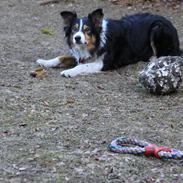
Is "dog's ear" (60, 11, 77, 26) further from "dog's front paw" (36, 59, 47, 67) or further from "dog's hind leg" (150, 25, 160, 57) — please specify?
"dog's hind leg" (150, 25, 160, 57)

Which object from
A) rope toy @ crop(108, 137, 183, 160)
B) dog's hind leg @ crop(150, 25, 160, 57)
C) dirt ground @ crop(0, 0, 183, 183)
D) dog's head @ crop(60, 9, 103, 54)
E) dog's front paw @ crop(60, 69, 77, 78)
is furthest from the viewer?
dog's hind leg @ crop(150, 25, 160, 57)

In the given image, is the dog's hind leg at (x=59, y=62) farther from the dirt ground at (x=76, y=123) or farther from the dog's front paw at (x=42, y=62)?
the dirt ground at (x=76, y=123)

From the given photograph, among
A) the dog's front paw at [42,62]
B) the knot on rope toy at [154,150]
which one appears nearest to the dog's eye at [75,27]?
the dog's front paw at [42,62]

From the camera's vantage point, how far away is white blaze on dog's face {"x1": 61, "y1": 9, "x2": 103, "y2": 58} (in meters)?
8.18

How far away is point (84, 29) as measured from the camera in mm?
8172

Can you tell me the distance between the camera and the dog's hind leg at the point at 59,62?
8.36m

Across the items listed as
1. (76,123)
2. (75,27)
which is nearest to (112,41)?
(75,27)

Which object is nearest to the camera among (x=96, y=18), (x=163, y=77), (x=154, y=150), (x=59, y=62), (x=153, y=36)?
(x=154, y=150)

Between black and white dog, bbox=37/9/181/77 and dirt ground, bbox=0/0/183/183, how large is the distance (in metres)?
0.20

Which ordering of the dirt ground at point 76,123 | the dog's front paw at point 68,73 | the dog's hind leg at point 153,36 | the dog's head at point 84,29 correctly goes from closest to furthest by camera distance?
the dirt ground at point 76,123, the dog's front paw at point 68,73, the dog's head at point 84,29, the dog's hind leg at point 153,36

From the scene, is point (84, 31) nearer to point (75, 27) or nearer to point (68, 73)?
point (75, 27)

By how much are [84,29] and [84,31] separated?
3cm

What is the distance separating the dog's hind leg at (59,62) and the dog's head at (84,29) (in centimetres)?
28

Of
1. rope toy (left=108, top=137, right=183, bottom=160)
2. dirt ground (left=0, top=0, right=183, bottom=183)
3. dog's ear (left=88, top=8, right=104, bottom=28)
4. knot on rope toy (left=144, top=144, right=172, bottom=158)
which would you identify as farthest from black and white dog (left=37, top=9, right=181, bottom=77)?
knot on rope toy (left=144, top=144, right=172, bottom=158)
